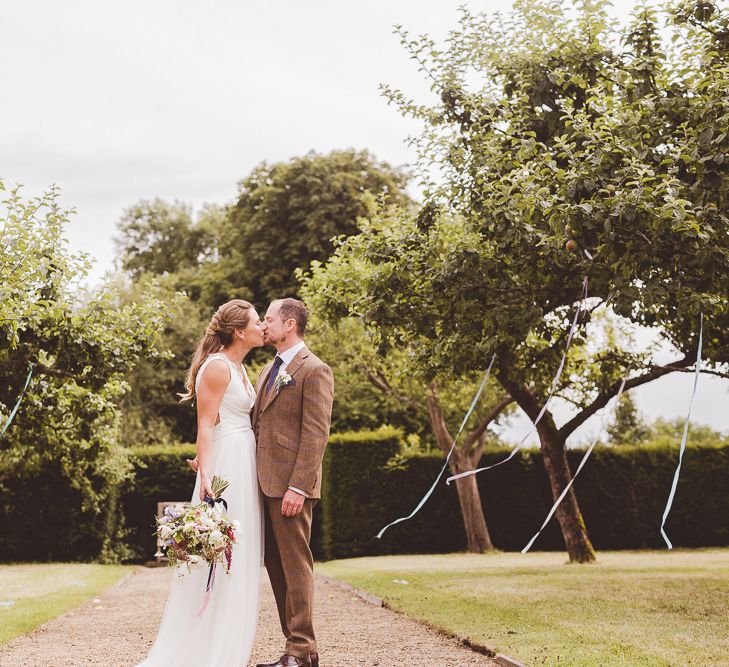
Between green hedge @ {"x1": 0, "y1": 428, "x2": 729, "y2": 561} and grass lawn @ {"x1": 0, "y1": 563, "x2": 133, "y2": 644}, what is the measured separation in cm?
126

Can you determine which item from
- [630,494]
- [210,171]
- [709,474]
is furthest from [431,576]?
[210,171]

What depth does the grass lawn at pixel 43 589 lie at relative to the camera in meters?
9.65

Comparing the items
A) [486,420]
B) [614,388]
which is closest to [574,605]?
[614,388]

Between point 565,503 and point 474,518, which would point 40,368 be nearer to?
point 565,503

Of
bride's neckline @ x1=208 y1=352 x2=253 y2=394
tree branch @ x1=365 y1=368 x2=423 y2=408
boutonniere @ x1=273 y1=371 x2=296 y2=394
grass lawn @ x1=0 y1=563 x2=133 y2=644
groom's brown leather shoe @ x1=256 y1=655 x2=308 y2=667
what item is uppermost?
tree branch @ x1=365 y1=368 x2=423 y2=408

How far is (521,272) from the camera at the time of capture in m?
10.7


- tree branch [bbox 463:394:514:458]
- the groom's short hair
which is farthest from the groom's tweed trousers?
tree branch [bbox 463:394:514:458]

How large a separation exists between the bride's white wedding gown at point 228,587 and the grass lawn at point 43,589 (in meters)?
3.49

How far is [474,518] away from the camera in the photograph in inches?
839

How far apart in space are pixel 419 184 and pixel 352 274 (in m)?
2.83

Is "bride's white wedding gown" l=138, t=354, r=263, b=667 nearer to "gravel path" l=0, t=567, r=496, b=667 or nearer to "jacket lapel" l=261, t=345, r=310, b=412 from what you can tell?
"jacket lapel" l=261, t=345, r=310, b=412

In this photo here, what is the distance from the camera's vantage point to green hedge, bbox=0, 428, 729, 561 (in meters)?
21.0

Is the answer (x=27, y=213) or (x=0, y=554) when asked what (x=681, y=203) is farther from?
(x=0, y=554)

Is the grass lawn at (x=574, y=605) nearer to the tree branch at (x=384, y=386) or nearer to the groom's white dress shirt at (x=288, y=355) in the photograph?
the groom's white dress shirt at (x=288, y=355)
